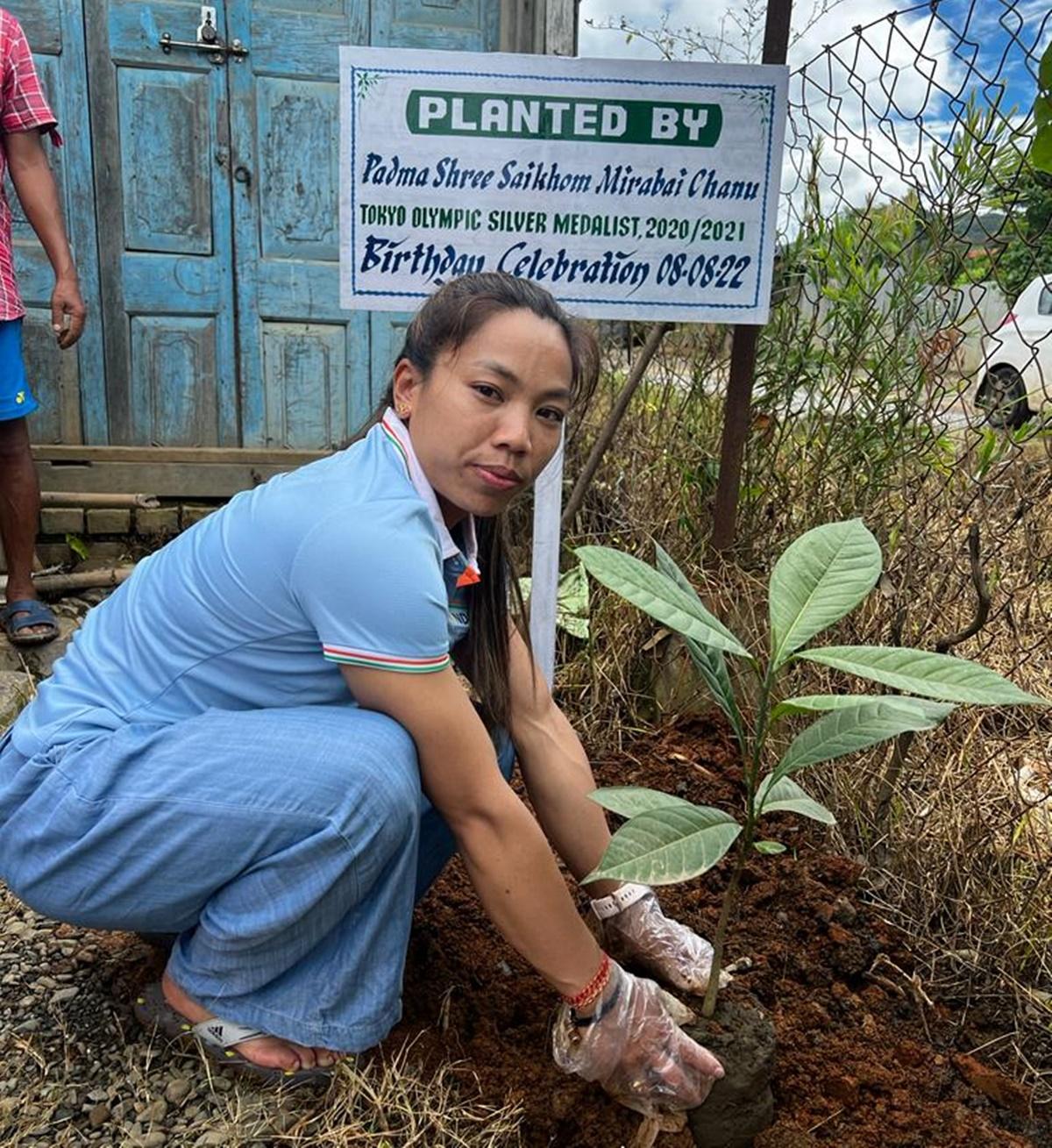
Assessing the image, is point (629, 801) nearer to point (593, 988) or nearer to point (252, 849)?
point (593, 988)

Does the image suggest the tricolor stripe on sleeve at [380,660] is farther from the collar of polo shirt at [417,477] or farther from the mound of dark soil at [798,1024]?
the mound of dark soil at [798,1024]

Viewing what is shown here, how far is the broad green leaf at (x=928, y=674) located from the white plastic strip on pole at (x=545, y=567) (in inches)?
38.9

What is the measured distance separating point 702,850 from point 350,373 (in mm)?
3307

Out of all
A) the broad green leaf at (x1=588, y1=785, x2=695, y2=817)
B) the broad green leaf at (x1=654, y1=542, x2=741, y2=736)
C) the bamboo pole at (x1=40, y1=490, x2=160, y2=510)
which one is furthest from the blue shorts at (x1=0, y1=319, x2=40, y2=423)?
the broad green leaf at (x1=588, y1=785, x2=695, y2=817)

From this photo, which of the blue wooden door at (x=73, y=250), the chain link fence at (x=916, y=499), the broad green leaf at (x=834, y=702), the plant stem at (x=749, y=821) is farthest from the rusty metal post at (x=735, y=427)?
the blue wooden door at (x=73, y=250)

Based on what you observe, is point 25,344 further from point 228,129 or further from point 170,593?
point 170,593

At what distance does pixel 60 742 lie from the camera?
4.69ft

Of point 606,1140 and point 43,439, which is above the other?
point 43,439

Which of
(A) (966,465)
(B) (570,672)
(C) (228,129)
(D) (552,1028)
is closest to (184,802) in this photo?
(D) (552,1028)

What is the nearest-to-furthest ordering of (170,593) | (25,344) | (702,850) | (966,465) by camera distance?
(702,850)
(170,593)
(966,465)
(25,344)

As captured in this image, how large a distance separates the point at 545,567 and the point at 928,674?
1.11 m

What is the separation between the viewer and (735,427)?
2523mm

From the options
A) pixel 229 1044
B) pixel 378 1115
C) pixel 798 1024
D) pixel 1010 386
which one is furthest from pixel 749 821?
pixel 1010 386

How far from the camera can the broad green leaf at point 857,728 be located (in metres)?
1.15
